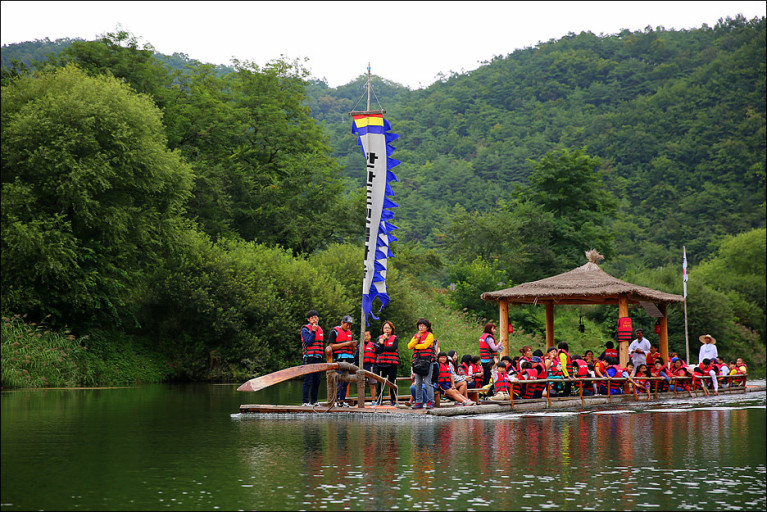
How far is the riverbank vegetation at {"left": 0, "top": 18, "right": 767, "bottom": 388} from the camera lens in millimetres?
34688

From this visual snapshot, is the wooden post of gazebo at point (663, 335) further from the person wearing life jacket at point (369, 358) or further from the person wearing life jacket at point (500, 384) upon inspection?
the person wearing life jacket at point (369, 358)

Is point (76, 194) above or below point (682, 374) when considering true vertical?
above

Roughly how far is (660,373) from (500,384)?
25.7 feet

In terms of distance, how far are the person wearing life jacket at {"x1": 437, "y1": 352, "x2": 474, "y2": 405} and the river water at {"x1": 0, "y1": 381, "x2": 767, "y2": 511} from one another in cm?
117

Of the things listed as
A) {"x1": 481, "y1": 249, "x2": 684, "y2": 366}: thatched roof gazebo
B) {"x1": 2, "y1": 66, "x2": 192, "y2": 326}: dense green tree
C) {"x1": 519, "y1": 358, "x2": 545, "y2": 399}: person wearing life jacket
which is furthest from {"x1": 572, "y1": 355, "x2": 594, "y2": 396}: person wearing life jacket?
{"x1": 2, "y1": 66, "x2": 192, "y2": 326}: dense green tree

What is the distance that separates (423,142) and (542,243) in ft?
127

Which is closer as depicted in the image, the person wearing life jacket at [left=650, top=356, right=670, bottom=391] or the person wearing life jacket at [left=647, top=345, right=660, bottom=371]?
the person wearing life jacket at [left=650, top=356, right=670, bottom=391]

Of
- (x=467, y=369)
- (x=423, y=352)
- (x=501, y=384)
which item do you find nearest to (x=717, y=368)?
(x=467, y=369)

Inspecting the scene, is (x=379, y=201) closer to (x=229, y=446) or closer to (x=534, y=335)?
(x=229, y=446)

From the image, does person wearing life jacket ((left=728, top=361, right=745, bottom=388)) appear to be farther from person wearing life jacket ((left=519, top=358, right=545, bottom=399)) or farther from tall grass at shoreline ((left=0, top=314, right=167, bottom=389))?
tall grass at shoreline ((left=0, top=314, right=167, bottom=389))

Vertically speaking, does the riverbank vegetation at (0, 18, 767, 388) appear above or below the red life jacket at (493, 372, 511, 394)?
above

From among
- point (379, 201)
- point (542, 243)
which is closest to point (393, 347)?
point (379, 201)

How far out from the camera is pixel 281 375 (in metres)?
19.5

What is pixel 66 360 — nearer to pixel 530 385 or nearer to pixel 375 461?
pixel 530 385
